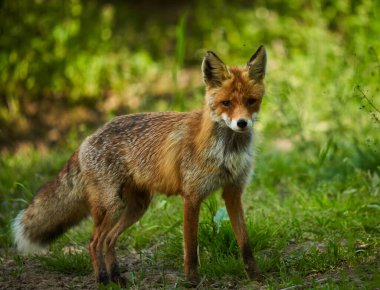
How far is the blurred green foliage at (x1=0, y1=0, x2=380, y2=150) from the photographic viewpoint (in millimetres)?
8688

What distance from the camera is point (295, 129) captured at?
6.45m

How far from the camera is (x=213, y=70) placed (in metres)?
4.38

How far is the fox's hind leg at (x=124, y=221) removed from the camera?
4.69m

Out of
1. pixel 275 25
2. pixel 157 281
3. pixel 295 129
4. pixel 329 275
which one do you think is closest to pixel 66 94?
pixel 275 25

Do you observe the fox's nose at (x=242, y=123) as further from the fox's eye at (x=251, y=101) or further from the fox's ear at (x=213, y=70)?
the fox's ear at (x=213, y=70)

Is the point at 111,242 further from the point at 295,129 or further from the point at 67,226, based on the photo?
the point at 295,129

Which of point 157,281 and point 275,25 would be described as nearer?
point 157,281

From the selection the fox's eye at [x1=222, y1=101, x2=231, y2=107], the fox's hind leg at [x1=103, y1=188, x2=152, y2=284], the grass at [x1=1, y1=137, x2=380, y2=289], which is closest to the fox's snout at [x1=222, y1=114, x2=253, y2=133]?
the fox's eye at [x1=222, y1=101, x2=231, y2=107]

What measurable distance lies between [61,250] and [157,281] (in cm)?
109

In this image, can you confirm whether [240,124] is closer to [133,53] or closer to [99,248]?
[99,248]

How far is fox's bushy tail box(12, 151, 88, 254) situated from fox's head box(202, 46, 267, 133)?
1.32 m

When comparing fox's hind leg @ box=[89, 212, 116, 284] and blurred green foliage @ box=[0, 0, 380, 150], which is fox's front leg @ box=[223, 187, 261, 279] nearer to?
fox's hind leg @ box=[89, 212, 116, 284]

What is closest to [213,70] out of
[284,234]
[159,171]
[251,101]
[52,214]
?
[251,101]

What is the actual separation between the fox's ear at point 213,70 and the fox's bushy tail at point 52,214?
1.33m
